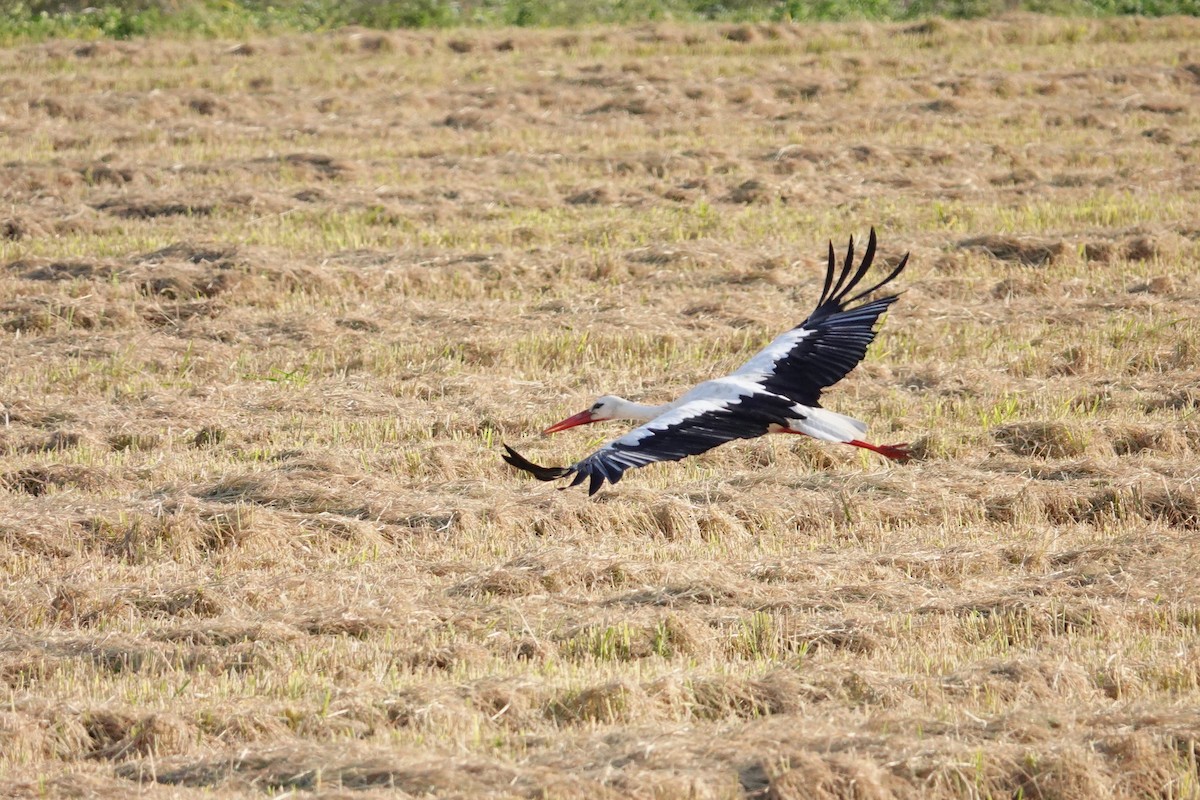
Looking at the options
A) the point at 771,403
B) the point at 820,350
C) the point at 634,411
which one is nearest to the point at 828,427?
the point at 771,403

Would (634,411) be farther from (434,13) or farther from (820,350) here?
(434,13)

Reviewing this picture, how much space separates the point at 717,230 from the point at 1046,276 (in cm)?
281

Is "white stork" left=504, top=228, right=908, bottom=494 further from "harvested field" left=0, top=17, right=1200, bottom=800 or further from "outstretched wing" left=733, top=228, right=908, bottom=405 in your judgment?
"harvested field" left=0, top=17, right=1200, bottom=800

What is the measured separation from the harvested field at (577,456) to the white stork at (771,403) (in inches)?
20.3

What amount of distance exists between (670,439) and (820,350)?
161 cm

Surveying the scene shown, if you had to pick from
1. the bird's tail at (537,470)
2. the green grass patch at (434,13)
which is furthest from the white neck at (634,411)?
the green grass patch at (434,13)

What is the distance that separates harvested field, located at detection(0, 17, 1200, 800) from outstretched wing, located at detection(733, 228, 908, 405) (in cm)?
62

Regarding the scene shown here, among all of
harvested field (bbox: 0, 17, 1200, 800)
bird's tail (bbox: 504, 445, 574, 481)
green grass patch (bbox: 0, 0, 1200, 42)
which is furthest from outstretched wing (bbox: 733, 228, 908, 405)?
green grass patch (bbox: 0, 0, 1200, 42)

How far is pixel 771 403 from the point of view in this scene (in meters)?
7.24

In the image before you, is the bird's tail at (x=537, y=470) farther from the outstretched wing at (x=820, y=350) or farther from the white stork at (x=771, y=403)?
the outstretched wing at (x=820, y=350)

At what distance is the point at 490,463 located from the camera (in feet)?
28.2

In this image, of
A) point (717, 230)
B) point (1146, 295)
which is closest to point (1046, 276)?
point (1146, 295)

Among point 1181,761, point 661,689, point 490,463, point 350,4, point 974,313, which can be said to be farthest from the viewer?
point 350,4

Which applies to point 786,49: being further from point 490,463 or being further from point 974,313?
point 490,463
